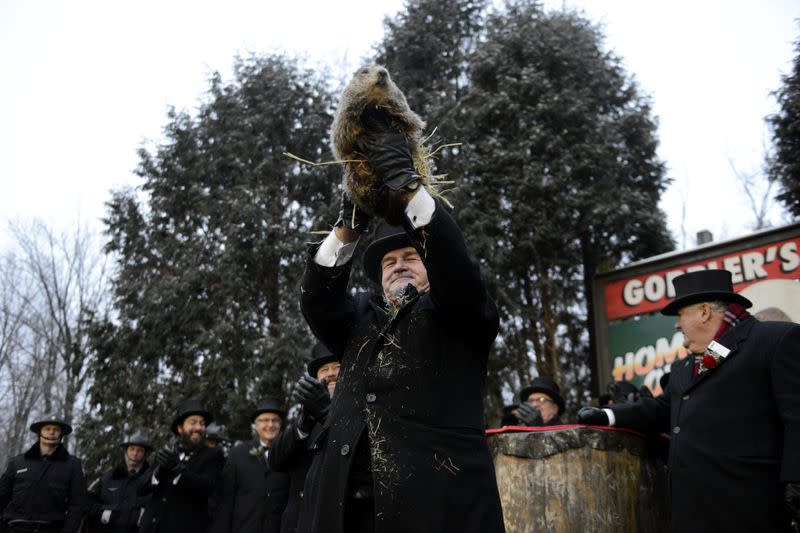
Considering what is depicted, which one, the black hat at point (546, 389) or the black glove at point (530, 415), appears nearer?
the black glove at point (530, 415)

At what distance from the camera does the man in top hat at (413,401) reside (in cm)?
200

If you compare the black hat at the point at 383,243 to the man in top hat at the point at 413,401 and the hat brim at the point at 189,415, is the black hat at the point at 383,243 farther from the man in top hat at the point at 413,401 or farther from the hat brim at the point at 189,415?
the hat brim at the point at 189,415

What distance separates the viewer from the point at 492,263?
444 inches

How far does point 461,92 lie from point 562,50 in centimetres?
215

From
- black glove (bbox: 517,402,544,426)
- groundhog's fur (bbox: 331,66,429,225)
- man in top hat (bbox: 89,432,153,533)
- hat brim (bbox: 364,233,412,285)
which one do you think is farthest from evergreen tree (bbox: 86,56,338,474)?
groundhog's fur (bbox: 331,66,429,225)

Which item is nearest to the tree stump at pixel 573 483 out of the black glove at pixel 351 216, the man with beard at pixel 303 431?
the man with beard at pixel 303 431

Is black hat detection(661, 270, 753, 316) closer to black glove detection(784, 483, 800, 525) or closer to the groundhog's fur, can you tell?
black glove detection(784, 483, 800, 525)

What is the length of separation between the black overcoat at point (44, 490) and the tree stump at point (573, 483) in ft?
20.5

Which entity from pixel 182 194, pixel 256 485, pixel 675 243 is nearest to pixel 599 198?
pixel 675 243

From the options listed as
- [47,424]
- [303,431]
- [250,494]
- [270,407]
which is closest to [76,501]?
[47,424]

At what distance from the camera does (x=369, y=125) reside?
7.22 ft

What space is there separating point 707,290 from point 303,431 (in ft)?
8.66

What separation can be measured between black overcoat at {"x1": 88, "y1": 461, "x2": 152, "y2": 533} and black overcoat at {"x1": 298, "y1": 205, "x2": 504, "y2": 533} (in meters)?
6.76

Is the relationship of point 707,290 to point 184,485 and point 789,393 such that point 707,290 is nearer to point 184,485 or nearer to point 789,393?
point 789,393
